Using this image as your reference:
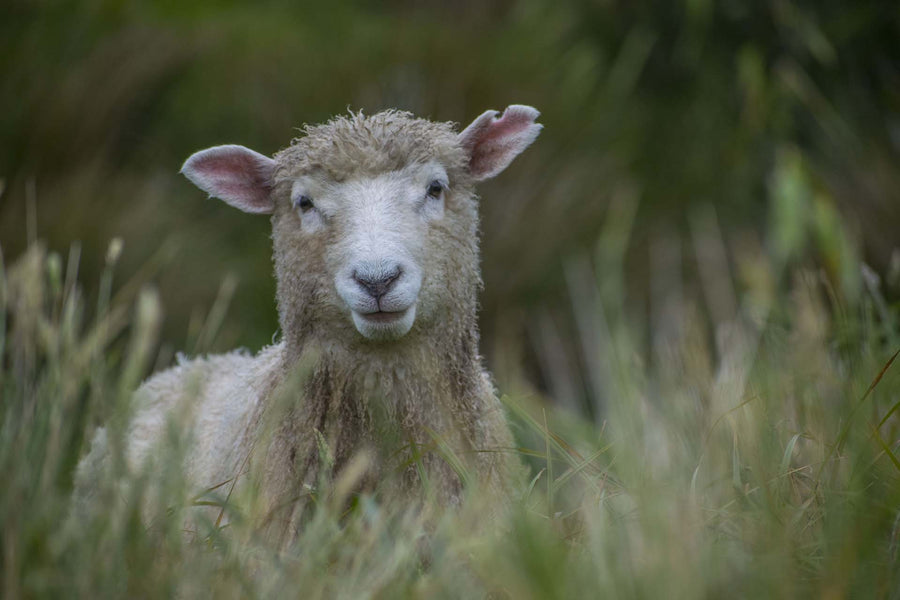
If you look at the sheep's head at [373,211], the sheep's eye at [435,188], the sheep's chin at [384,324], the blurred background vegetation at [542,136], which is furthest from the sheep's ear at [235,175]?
the blurred background vegetation at [542,136]

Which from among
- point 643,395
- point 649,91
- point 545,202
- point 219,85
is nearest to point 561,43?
point 649,91

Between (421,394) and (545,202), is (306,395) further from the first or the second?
(545,202)

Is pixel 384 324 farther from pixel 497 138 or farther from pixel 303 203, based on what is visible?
pixel 497 138

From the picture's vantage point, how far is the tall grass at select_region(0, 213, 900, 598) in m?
2.19

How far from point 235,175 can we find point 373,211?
0.65 meters

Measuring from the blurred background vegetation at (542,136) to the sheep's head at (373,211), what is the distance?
9.47 ft

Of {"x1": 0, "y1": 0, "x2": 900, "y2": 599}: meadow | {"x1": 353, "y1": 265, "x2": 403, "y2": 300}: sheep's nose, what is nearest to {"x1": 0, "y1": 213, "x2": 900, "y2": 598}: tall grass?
{"x1": 0, "y1": 0, "x2": 900, "y2": 599}: meadow

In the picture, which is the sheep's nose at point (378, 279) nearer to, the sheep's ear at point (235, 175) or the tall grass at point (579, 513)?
the tall grass at point (579, 513)

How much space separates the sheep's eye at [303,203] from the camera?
143 inches

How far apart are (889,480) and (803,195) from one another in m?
1.57

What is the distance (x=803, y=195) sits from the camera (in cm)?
398

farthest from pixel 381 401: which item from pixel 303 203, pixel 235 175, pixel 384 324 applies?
pixel 235 175

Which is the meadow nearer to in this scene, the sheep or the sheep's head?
the sheep

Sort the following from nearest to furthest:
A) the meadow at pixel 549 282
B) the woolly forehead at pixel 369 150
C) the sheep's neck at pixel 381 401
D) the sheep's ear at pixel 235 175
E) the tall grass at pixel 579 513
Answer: the tall grass at pixel 579 513 → the meadow at pixel 549 282 → the sheep's neck at pixel 381 401 → the woolly forehead at pixel 369 150 → the sheep's ear at pixel 235 175
